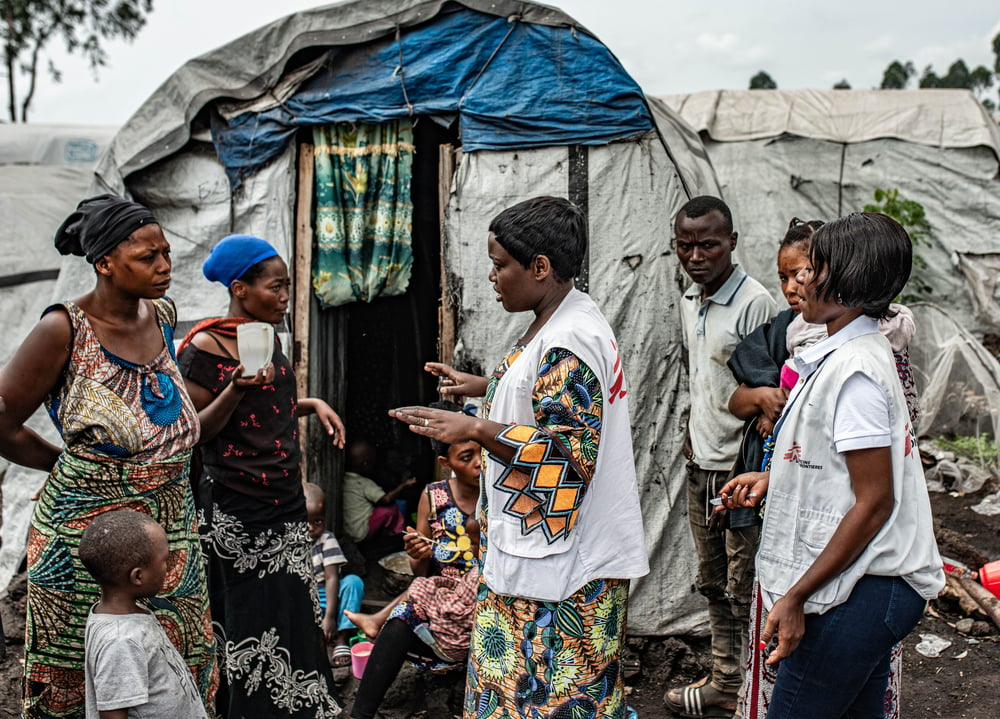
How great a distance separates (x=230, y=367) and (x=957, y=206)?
7.60 meters

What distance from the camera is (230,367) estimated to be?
282cm

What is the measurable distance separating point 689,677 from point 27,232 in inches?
249

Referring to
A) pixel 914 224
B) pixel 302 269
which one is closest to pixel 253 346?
pixel 302 269

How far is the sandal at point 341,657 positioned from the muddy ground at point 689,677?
4.1 inches

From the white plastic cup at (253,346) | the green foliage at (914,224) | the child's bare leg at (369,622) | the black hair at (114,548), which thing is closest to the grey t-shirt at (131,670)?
the black hair at (114,548)

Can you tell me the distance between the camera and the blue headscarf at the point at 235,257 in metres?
2.79

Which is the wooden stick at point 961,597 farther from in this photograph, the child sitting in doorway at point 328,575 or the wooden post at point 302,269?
the wooden post at point 302,269

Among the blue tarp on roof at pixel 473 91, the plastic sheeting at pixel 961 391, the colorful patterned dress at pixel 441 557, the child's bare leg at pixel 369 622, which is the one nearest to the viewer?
the colorful patterned dress at pixel 441 557

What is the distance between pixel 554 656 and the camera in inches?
81.2

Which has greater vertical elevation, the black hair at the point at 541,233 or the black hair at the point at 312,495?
the black hair at the point at 541,233

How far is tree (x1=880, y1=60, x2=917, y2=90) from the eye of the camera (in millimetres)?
20391

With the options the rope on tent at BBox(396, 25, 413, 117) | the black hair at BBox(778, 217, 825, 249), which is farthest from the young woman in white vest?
the rope on tent at BBox(396, 25, 413, 117)

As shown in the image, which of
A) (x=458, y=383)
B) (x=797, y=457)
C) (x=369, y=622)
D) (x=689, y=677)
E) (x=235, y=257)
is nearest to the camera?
(x=797, y=457)

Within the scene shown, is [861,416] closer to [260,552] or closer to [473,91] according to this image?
[260,552]
